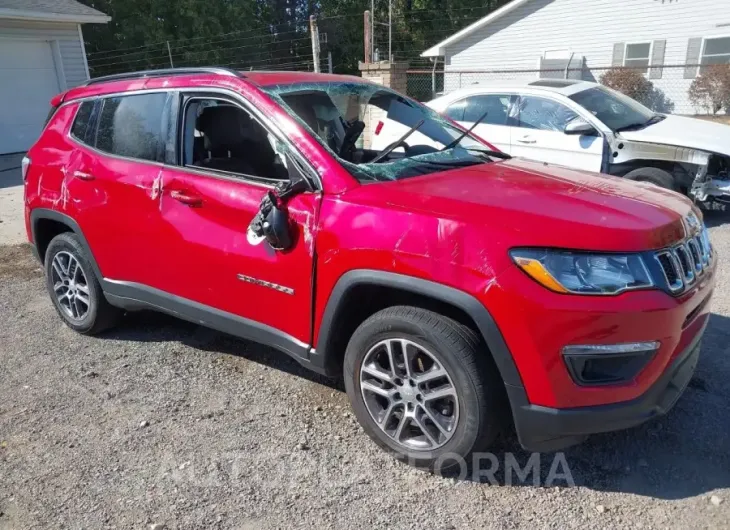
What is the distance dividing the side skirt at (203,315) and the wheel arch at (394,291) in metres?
0.12

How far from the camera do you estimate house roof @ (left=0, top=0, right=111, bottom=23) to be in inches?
513

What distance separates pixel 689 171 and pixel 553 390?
5.44m

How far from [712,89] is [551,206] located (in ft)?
58.8

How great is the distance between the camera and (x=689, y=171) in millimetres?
6766

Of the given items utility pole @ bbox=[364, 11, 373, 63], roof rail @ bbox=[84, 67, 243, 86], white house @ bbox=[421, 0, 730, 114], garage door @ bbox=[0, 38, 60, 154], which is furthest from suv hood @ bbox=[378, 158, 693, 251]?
white house @ bbox=[421, 0, 730, 114]

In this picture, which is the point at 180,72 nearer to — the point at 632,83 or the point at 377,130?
the point at 377,130

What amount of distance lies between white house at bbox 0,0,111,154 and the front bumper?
14411 mm

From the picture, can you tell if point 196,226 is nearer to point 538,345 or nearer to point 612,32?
point 538,345

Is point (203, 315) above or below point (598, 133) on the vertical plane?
below

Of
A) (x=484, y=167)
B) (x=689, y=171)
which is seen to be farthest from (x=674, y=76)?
(x=484, y=167)

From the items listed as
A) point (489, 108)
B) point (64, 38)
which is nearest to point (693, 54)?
point (489, 108)

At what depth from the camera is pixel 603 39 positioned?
769 inches

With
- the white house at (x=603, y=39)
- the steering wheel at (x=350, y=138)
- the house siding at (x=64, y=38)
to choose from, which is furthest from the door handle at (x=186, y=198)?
the white house at (x=603, y=39)

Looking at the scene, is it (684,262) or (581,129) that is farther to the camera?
(581,129)
